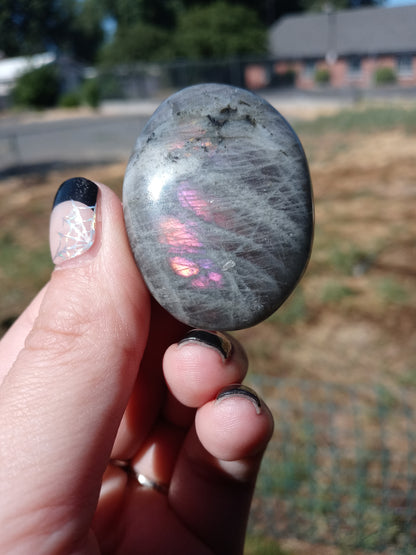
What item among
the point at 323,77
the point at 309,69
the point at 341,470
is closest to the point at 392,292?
the point at 341,470

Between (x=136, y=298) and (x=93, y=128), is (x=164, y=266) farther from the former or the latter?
(x=93, y=128)

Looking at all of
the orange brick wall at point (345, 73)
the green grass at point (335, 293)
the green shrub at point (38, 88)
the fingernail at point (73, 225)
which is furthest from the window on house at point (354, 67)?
the fingernail at point (73, 225)

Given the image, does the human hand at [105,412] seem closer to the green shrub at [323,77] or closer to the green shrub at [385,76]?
the green shrub at [385,76]

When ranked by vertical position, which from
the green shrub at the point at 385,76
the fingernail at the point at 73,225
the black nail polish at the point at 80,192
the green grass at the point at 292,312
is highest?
the black nail polish at the point at 80,192

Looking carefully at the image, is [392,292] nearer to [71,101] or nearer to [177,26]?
[71,101]

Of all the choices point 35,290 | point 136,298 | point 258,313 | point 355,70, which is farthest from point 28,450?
point 355,70

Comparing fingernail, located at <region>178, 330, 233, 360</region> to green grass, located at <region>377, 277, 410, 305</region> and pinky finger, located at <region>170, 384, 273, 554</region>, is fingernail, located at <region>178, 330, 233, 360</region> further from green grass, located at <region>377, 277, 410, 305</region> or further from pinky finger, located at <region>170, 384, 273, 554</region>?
green grass, located at <region>377, 277, 410, 305</region>
